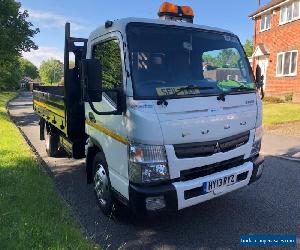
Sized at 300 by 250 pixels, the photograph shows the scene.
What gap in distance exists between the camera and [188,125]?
159 inches

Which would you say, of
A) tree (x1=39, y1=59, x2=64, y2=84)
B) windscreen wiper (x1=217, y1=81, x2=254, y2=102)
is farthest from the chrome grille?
tree (x1=39, y1=59, x2=64, y2=84)

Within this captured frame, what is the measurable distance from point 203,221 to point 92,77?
254 centimetres

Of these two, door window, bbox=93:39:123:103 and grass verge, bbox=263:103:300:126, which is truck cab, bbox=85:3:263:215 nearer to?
door window, bbox=93:39:123:103

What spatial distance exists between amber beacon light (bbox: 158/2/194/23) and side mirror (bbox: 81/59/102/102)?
1.69 m

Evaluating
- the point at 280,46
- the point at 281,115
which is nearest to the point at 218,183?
the point at 281,115

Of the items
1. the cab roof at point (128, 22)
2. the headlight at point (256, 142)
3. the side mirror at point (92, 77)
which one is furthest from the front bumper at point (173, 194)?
the cab roof at point (128, 22)

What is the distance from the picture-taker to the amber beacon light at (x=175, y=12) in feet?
16.9

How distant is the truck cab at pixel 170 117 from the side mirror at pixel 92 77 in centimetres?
5

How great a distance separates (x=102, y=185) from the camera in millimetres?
5016

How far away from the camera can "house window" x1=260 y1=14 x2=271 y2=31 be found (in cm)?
2725

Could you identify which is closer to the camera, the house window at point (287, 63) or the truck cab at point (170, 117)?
the truck cab at point (170, 117)

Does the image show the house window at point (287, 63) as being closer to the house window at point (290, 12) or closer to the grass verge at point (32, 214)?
the house window at point (290, 12)

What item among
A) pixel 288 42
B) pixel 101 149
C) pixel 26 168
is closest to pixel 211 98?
pixel 101 149

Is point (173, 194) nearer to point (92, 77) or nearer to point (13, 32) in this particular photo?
point (92, 77)
